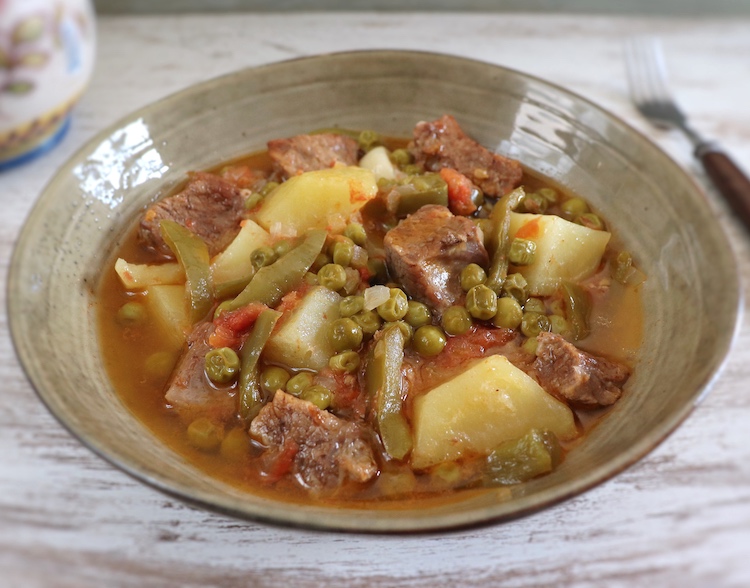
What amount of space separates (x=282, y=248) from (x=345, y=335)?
634 mm

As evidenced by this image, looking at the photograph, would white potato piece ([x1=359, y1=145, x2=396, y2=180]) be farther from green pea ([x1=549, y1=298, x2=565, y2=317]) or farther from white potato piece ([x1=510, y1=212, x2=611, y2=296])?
green pea ([x1=549, y1=298, x2=565, y2=317])

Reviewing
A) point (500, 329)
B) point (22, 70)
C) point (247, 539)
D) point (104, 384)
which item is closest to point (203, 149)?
point (22, 70)

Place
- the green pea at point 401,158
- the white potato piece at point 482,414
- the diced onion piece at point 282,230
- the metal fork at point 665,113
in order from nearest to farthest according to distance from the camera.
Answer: the white potato piece at point 482,414 → the diced onion piece at point 282,230 → the green pea at point 401,158 → the metal fork at point 665,113

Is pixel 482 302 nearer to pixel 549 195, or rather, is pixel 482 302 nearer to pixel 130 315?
pixel 549 195

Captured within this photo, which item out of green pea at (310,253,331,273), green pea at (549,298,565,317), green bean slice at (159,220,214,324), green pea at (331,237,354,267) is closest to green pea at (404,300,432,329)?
green pea at (331,237,354,267)

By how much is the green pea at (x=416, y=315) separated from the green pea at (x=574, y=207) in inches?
42.1

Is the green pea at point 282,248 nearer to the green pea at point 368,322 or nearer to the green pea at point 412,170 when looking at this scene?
the green pea at point 368,322

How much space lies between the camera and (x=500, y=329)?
3477mm

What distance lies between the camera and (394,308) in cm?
336

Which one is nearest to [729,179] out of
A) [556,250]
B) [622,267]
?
[622,267]

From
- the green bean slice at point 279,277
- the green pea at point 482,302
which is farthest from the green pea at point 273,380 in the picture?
the green pea at point 482,302

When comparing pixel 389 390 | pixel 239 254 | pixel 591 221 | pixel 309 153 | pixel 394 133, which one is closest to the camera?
pixel 389 390

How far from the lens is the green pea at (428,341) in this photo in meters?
3.34

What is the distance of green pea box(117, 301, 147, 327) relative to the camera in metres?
3.52
